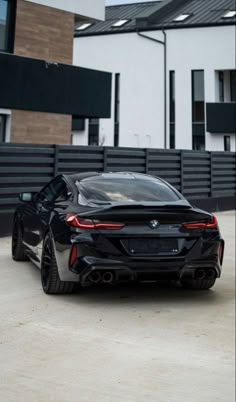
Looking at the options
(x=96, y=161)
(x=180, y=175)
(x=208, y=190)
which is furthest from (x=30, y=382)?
(x=208, y=190)

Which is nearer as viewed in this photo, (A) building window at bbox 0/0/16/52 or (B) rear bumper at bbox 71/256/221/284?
(B) rear bumper at bbox 71/256/221/284

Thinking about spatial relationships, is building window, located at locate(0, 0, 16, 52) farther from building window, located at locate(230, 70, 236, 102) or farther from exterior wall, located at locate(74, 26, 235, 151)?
building window, located at locate(230, 70, 236, 102)

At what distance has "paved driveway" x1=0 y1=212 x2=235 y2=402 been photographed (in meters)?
3.32

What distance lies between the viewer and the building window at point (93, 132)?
33.6 metres

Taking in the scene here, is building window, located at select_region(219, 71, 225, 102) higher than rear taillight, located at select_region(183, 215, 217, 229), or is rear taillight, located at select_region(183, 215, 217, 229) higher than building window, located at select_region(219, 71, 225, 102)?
building window, located at select_region(219, 71, 225, 102)

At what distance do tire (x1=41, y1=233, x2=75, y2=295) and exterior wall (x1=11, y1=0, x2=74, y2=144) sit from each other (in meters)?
10.4

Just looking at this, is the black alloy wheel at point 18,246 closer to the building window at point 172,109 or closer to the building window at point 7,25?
the building window at point 7,25

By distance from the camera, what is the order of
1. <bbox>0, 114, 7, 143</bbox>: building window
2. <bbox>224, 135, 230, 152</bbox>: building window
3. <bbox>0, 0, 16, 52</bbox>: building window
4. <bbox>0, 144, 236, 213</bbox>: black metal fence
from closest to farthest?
<bbox>0, 144, 236, 213</bbox>: black metal fence
<bbox>0, 114, 7, 143</bbox>: building window
<bbox>0, 0, 16, 52</bbox>: building window
<bbox>224, 135, 230, 152</bbox>: building window

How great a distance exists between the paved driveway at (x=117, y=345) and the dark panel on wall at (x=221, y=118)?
2294 cm

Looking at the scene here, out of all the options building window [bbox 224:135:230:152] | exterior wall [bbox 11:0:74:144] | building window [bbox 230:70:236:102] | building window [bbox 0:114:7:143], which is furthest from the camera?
building window [bbox 230:70:236:102]

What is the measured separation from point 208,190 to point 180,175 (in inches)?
59.2

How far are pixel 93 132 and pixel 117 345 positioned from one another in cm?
3022

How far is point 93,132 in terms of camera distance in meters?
33.8

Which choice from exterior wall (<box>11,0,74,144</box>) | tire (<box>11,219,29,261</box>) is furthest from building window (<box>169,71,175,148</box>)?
tire (<box>11,219,29,261</box>)
